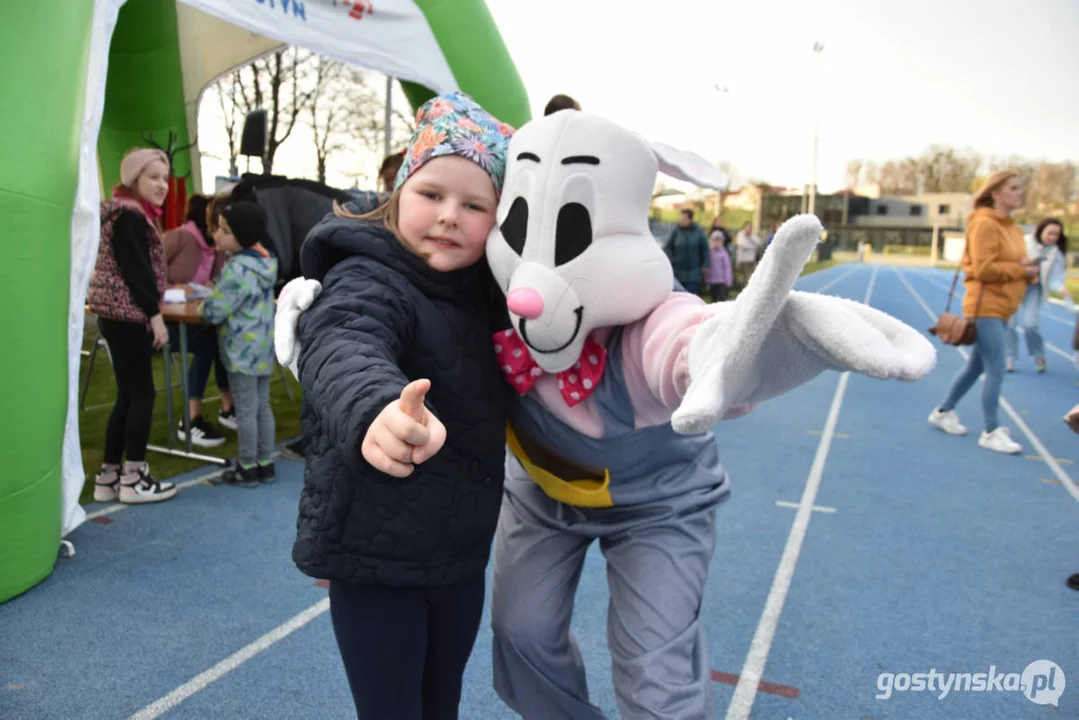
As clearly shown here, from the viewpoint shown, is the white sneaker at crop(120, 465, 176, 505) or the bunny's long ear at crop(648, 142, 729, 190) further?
the white sneaker at crop(120, 465, 176, 505)

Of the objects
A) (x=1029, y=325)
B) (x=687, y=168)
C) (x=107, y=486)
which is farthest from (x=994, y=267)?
(x=107, y=486)

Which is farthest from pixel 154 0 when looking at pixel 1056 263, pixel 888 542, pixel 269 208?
pixel 1056 263

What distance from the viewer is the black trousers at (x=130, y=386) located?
4.34 m

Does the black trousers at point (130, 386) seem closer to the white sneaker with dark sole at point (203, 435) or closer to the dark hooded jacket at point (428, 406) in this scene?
the white sneaker with dark sole at point (203, 435)

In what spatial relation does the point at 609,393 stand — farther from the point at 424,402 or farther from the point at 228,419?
the point at 228,419

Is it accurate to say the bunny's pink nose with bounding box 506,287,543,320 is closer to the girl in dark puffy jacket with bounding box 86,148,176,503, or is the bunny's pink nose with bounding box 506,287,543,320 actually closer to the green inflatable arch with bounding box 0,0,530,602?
the green inflatable arch with bounding box 0,0,530,602

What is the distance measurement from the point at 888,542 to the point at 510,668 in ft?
10.1

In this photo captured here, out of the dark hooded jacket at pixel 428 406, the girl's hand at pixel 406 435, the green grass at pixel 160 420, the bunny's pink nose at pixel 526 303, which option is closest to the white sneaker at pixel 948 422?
the green grass at pixel 160 420

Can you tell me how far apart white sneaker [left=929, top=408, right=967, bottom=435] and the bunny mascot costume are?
5.66 m

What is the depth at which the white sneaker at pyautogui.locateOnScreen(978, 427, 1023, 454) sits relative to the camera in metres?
6.21

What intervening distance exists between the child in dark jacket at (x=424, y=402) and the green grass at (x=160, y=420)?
143 inches

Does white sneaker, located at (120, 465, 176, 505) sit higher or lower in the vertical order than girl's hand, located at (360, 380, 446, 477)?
lower

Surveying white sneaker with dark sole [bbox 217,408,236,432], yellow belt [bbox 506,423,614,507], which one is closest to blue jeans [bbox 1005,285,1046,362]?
white sneaker with dark sole [bbox 217,408,236,432]

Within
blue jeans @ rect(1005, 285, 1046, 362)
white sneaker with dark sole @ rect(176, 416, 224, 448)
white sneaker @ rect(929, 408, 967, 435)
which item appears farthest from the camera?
blue jeans @ rect(1005, 285, 1046, 362)
